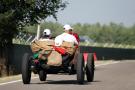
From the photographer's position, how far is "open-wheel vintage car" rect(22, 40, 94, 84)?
59.4ft

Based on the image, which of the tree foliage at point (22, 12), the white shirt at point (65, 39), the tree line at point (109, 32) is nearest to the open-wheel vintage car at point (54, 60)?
the white shirt at point (65, 39)

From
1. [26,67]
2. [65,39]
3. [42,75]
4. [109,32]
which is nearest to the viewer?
[26,67]

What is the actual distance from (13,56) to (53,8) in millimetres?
3451

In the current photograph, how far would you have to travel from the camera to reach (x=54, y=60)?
18.0 metres

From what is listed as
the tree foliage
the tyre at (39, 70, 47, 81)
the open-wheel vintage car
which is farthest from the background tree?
the open-wheel vintage car

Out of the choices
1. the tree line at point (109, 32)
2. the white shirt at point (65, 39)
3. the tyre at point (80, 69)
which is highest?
the white shirt at point (65, 39)

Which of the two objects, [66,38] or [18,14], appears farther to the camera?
[18,14]

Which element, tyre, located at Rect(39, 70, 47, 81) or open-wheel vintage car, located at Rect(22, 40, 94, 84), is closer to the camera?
open-wheel vintage car, located at Rect(22, 40, 94, 84)

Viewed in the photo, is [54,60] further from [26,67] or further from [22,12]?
[22,12]

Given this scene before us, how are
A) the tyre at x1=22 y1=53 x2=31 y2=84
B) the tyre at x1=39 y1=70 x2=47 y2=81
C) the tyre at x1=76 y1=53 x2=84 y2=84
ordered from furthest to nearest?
the tyre at x1=39 y1=70 x2=47 y2=81, the tyre at x1=22 y1=53 x2=31 y2=84, the tyre at x1=76 y1=53 x2=84 y2=84

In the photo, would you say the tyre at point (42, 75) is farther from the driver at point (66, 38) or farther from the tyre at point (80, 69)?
the tyre at point (80, 69)

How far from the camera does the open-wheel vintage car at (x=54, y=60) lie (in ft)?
59.4

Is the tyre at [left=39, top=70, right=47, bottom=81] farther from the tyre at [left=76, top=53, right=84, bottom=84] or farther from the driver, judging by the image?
the tyre at [left=76, top=53, right=84, bottom=84]

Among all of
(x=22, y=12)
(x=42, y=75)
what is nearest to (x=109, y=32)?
(x=22, y=12)
